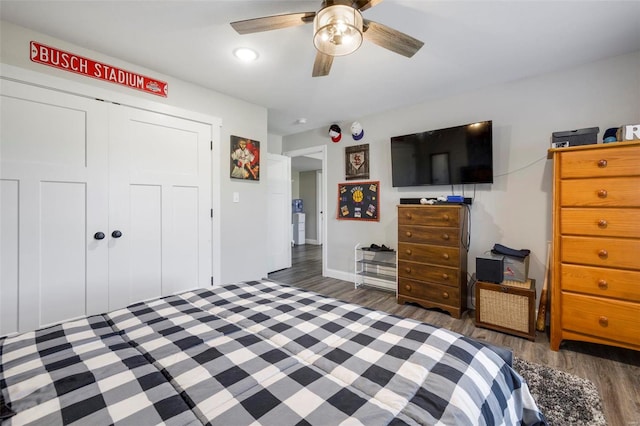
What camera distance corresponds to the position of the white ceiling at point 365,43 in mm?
1771

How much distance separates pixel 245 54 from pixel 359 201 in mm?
2370

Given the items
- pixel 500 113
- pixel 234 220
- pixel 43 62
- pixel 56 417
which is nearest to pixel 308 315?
pixel 56 417

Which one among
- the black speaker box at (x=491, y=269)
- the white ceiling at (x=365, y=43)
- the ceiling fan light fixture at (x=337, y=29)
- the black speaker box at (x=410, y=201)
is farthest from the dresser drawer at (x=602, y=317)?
the ceiling fan light fixture at (x=337, y=29)

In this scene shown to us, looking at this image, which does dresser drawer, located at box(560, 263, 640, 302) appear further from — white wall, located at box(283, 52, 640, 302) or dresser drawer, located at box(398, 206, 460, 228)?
dresser drawer, located at box(398, 206, 460, 228)

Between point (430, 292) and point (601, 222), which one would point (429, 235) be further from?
point (601, 222)

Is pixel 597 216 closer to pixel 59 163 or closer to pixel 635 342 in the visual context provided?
pixel 635 342

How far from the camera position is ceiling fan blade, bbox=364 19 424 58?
162cm

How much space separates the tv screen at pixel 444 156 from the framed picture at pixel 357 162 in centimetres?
49

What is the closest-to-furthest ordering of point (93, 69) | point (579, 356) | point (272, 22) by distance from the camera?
point (272, 22)
point (579, 356)
point (93, 69)

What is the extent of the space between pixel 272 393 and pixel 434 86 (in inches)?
123

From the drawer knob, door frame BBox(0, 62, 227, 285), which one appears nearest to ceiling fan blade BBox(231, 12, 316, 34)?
door frame BBox(0, 62, 227, 285)

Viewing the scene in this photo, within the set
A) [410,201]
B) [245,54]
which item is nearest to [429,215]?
[410,201]

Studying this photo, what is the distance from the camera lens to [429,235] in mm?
2969

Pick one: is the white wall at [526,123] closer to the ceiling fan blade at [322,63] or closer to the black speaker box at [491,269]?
the black speaker box at [491,269]
